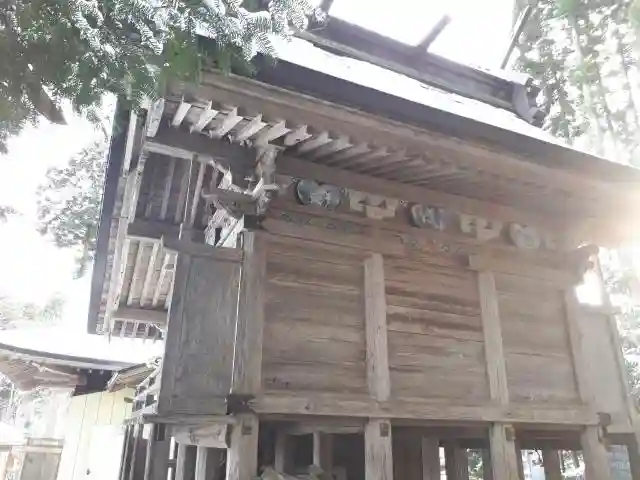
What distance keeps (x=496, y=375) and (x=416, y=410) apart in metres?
0.96

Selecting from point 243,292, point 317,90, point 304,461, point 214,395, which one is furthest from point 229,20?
point 304,461

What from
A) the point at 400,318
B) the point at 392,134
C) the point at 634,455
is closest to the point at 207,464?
the point at 400,318

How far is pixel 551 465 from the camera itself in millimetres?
6145

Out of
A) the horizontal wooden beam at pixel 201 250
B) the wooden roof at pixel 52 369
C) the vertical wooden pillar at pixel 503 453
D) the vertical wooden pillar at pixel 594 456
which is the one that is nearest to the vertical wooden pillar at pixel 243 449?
the horizontal wooden beam at pixel 201 250

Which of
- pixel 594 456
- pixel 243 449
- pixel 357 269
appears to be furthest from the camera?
pixel 594 456

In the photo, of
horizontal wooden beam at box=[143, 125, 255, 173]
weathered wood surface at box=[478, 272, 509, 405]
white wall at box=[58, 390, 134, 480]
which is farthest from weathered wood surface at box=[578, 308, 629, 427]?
white wall at box=[58, 390, 134, 480]

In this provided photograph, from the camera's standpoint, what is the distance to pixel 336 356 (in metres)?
3.87

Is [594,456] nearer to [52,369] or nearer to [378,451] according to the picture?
[378,451]

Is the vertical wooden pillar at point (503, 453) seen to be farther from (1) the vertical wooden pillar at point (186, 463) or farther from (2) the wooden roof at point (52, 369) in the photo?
(2) the wooden roof at point (52, 369)

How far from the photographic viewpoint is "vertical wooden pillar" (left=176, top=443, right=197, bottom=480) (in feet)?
14.0

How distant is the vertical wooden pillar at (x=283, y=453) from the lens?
4.69 metres

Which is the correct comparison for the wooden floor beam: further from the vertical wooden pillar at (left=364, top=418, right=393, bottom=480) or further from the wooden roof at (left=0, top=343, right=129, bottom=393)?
the wooden roof at (left=0, top=343, right=129, bottom=393)

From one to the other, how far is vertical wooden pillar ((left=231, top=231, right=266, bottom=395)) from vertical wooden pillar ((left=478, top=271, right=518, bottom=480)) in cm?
218

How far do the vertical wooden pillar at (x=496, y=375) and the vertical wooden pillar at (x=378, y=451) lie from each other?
1.13 m
